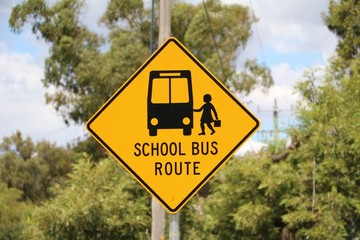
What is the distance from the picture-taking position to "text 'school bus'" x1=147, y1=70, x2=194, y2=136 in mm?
7410

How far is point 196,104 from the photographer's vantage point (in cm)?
744

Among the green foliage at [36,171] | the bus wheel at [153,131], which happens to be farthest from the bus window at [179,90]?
the green foliage at [36,171]

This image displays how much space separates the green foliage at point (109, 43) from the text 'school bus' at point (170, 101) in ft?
103

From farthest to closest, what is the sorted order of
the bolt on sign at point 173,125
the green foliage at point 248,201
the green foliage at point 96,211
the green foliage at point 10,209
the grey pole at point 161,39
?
the green foliage at point 10,209
the green foliage at point 96,211
the green foliage at point 248,201
the grey pole at point 161,39
the bolt on sign at point 173,125

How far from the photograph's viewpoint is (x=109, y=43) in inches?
1633

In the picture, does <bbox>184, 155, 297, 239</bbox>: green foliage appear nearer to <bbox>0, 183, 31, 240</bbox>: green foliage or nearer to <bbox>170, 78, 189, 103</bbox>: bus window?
<bbox>170, 78, 189, 103</bbox>: bus window

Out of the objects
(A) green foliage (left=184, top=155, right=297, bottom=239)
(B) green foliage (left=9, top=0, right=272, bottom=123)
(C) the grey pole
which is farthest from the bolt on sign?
(B) green foliage (left=9, top=0, right=272, bottom=123)

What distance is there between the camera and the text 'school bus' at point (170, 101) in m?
7.41

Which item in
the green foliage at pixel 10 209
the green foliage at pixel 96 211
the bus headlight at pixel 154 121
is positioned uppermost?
the bus headlight at pixel 154 121

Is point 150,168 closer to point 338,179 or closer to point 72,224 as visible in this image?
point 338,179

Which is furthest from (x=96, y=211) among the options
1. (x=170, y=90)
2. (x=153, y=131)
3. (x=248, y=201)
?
(x=170, y=90)

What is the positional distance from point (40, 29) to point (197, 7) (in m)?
8.94

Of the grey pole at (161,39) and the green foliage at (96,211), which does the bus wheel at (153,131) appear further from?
the green foliage at (96,211)

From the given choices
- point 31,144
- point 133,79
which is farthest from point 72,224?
point 31,144
